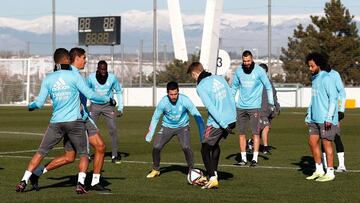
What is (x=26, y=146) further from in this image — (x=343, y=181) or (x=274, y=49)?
(x=274, y=49)

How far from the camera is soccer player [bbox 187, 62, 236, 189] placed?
1506 cm

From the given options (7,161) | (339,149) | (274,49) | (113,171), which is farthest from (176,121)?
(274,49)

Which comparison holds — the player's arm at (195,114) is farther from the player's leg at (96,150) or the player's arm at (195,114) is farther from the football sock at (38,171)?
the football sock at (38,171)

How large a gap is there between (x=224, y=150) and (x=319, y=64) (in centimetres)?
758

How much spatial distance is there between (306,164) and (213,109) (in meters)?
4.83

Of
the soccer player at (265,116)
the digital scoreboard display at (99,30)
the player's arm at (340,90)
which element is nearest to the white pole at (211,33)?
the digital scoreboard display at (99,30)

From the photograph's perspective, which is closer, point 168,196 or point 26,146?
point 168,196

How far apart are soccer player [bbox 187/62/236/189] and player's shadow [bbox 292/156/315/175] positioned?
9.05 ft

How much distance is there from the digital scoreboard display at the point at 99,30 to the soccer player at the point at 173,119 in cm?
5132

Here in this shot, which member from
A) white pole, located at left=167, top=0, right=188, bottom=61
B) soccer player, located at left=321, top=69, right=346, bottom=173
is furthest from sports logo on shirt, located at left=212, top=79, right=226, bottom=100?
white pole, located at left=167, top=0, right=188, bottom=61

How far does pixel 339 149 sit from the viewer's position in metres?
17.5

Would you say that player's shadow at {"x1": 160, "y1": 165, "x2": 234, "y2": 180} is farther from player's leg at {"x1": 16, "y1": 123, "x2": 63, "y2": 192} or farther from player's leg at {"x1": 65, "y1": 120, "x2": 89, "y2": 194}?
player's leg at {"x1": 16, "y1": 123, "x2": 63, "y2": 192}

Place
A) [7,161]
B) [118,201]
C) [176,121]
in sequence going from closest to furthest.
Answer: [118,201] < [176,121] < [7,161]

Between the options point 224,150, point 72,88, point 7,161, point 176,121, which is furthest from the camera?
point 224,150
